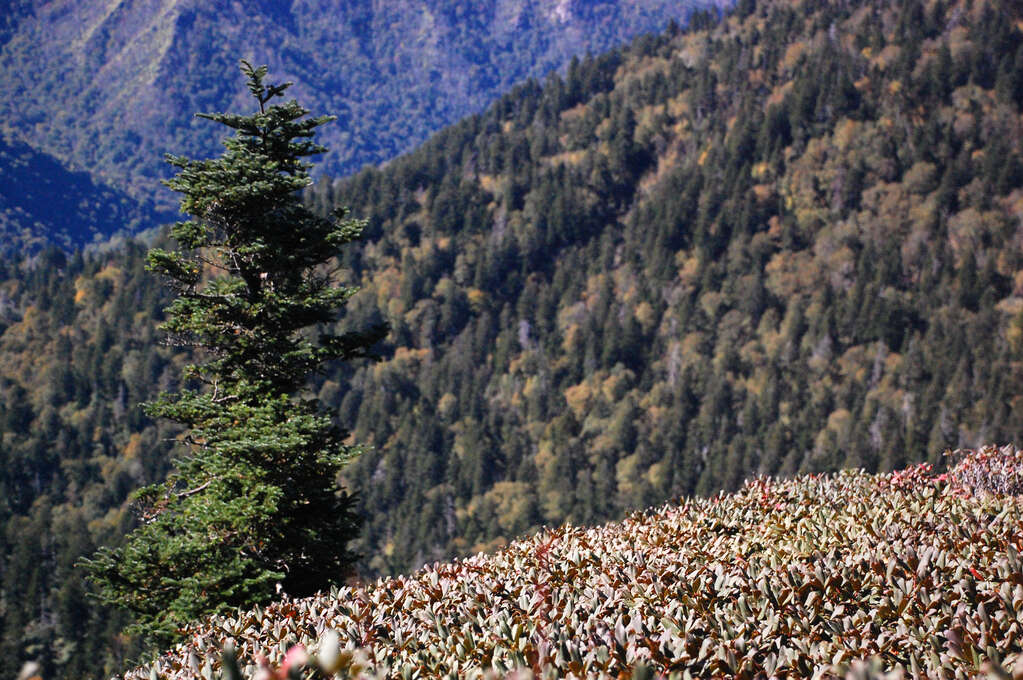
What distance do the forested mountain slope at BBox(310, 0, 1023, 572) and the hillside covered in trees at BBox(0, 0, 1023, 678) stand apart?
492 mm

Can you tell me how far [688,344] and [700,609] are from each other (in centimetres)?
16514

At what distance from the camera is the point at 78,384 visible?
17425cm

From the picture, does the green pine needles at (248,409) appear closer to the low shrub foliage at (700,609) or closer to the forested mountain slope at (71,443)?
the low shrub foliage at (700,609)

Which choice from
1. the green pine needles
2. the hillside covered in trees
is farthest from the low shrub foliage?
the hillside covered in trees

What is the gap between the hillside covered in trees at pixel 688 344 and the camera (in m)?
136

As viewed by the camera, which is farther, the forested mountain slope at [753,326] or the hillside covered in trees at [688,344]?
the forested mountain slope at [753,326]

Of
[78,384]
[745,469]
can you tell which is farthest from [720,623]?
[78,384]

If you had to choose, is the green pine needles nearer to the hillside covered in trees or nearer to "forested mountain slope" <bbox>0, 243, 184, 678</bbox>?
"forested mountain slope" <bbox>0, 243, 184, 678</bbox>

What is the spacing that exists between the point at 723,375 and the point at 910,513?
151 m

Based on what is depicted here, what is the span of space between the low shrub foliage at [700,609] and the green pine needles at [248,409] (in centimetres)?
588

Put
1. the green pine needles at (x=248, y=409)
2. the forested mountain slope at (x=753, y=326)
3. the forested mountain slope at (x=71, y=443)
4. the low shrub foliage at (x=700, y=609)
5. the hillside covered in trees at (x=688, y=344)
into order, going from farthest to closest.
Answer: the forested mountain slope at (x=753, y=326) < the hillside covered in trees at (x=688, y=344) < the forested mountain slope at (x=71, y=443) < the green pine needles at (x=248, y=409) < the low shrub foliage at (x=700, y=609)

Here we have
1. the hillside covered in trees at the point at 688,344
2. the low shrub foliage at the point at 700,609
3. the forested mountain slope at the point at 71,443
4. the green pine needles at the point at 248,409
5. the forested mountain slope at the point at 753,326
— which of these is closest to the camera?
the low shrub foliage at the point at 700,609

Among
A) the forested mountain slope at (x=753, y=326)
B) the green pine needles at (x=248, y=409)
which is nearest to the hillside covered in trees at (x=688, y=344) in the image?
the forested mountain slope at (x=753, y=326)

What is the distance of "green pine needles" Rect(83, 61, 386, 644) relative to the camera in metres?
13.7
